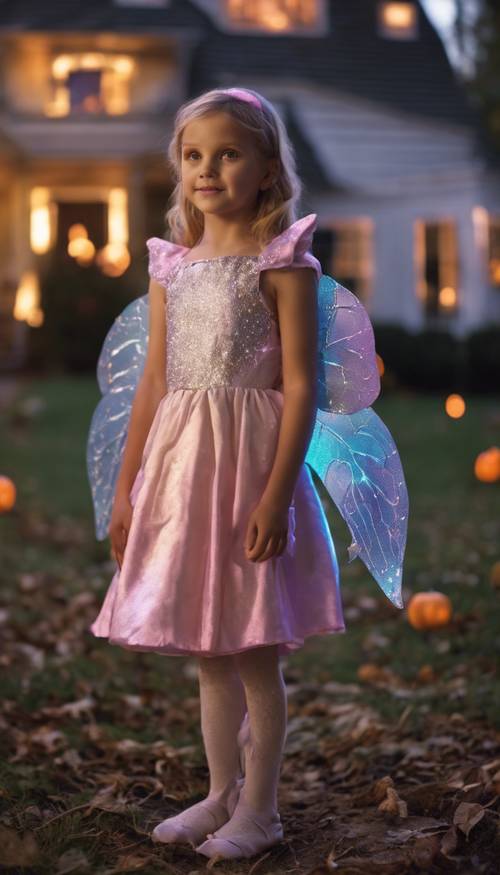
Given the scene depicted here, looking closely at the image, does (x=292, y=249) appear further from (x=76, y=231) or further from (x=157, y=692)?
(x=76, y=231)

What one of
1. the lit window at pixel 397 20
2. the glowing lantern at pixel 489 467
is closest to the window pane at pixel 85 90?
the lit window at pixel 397 20

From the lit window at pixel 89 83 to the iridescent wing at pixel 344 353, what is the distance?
57.7 feet

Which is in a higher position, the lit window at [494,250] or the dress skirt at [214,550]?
the dress skirt at [214,550]

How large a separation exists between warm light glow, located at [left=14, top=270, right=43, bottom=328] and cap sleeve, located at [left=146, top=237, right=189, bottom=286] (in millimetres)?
15257

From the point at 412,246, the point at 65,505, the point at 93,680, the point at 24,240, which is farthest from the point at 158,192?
the point at 93,680

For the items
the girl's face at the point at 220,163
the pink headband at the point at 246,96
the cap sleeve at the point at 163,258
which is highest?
the pink headband at the point at 246,96

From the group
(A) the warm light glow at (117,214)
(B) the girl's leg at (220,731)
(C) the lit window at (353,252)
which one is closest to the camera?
(B) the girl's leg at (220,731)

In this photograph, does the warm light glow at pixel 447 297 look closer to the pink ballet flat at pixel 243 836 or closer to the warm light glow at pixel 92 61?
the warm light glow at pixel 92 61

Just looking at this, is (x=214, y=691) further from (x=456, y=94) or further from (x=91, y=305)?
(x=456, y=94)

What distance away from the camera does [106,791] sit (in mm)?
3525

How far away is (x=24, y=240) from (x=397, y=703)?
16.7 meters

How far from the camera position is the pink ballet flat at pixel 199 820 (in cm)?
304

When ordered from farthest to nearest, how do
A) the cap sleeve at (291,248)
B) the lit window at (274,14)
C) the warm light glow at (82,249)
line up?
the lit window at (274,14)
the warm light glow at (82,249)
the cap sleeve at (291,248)

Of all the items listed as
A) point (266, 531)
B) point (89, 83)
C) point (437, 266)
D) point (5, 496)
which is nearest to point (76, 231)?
point (89, 83)
